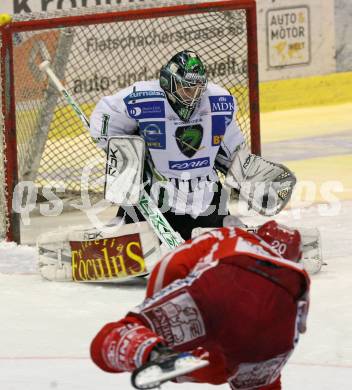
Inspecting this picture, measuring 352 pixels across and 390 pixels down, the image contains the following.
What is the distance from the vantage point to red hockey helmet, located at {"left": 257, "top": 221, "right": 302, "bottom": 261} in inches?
108

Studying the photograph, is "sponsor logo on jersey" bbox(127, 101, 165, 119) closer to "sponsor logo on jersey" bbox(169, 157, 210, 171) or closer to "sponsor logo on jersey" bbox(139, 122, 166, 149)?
"sponsor logo on jersey" bbox(139, 122, 166, 149)

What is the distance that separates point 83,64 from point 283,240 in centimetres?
565

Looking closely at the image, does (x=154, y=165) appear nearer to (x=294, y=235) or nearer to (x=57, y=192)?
(x=57, y=192)

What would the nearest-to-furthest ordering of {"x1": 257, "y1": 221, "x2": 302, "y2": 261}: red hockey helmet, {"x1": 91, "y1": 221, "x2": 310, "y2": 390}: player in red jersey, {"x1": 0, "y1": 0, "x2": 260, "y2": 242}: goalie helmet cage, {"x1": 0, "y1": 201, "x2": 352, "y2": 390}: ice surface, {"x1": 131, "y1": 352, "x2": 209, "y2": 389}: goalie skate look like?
1. {"x1": 131, "y1": 352, "x2": 209, "y2": 389}: goalie skate
2. {"x1": 91, "y1": 221, "x2": 310, "y2": 390}: player in red jersey
3. {"x1": 257, "y1": 221, "x2": 302, "y2": 261}: red hockey helmet
4. {"x1": 0, "y1": 201, "x2": 352, "y2": 390}: ice surface
5. {"x1": 0, "y1": 0, "x2": 260, "y2": 242}: goalie helmet cage

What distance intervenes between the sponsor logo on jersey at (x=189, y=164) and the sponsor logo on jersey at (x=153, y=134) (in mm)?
97

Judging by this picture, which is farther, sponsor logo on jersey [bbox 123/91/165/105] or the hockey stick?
sponsor logo on jersey [bbox 123/91/165/105]

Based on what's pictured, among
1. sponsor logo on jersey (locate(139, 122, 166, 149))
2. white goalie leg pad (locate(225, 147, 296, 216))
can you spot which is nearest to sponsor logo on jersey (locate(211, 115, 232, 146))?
white goalie leg pad (locate(225, 147, 296, 216))

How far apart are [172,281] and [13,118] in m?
3.90

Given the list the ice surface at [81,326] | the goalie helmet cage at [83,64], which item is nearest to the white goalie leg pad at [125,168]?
the ice surface at [81,326]

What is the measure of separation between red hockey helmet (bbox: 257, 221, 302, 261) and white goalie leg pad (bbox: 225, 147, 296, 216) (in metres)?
2.90

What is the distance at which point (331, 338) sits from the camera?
4.60 meters

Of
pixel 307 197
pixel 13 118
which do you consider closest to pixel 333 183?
pixel 307 197

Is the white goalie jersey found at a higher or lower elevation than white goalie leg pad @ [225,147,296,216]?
higher

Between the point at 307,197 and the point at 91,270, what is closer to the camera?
the point at 91,270
